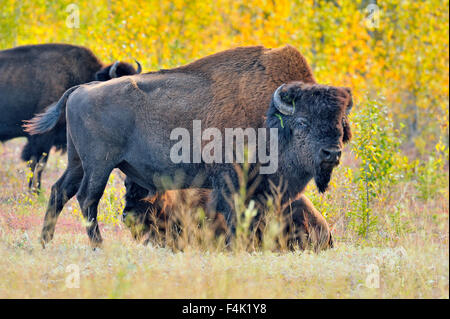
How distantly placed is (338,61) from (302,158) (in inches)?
388

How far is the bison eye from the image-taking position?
6383 millimetres

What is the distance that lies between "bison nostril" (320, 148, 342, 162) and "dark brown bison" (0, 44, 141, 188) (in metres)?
5.56

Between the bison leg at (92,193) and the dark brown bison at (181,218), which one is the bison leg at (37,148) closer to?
the dark brown bison at (181,218)

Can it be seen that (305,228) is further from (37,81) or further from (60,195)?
(37,81)

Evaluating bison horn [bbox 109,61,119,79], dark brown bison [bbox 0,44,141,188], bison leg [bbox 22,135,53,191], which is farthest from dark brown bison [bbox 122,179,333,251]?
bison leg [bbox 22,135,53,191]

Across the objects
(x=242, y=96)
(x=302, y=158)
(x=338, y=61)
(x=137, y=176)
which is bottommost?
(x=338, y=61)

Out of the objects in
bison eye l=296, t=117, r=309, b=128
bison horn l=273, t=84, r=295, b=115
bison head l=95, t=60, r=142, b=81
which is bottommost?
bison head l=95, t=60, r=142, b=81

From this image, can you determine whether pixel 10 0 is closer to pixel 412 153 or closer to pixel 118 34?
pixel 118 34

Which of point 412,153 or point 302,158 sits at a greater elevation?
point 302,158

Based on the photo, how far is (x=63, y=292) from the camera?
504 cm

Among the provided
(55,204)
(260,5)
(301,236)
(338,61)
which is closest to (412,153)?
(338,61)

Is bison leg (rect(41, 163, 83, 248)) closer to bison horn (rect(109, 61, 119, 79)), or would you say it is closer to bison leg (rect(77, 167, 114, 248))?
bison leg (rect(77, 167, 114, 248))

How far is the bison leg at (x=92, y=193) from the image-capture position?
22.6ft
